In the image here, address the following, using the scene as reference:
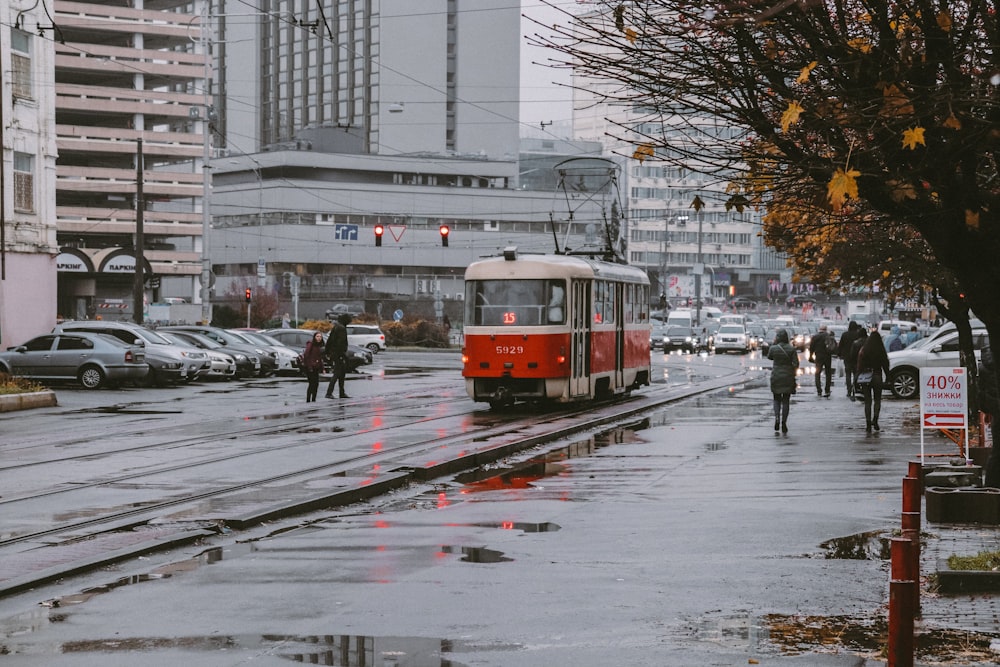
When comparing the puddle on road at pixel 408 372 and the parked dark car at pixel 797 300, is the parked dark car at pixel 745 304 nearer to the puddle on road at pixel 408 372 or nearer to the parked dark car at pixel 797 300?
the parked dark car at pixel 797 300

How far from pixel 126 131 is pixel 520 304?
86042 millimetres

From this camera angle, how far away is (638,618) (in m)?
8.55

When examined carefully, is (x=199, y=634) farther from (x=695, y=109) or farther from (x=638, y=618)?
(x=695, y=109)

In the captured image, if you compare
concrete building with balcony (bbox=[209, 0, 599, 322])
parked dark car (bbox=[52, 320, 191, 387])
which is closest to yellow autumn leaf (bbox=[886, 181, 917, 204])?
parked dark car (bbox=[52, 320, 191, 387])

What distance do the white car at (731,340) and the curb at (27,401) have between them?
49617 mm

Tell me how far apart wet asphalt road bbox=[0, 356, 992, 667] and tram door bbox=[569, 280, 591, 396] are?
34.7 ft

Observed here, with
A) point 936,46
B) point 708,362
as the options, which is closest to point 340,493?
point 936,46

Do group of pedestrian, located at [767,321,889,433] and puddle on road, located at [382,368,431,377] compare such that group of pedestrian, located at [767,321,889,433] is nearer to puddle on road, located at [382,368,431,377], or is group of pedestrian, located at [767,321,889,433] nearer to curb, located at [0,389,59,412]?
curb, located at [0,389,59,412]

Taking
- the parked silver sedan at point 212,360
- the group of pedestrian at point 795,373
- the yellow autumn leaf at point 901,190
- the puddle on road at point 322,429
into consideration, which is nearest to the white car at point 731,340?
the parked silver sedan at point 212,360

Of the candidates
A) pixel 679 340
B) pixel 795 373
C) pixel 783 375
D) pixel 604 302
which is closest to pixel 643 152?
pixel 783 375

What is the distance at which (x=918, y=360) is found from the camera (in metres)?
33.6

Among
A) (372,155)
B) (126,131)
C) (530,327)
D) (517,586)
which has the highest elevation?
(126,131)

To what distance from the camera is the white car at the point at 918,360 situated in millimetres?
33188

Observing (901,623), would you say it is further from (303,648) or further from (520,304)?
(520,304)
